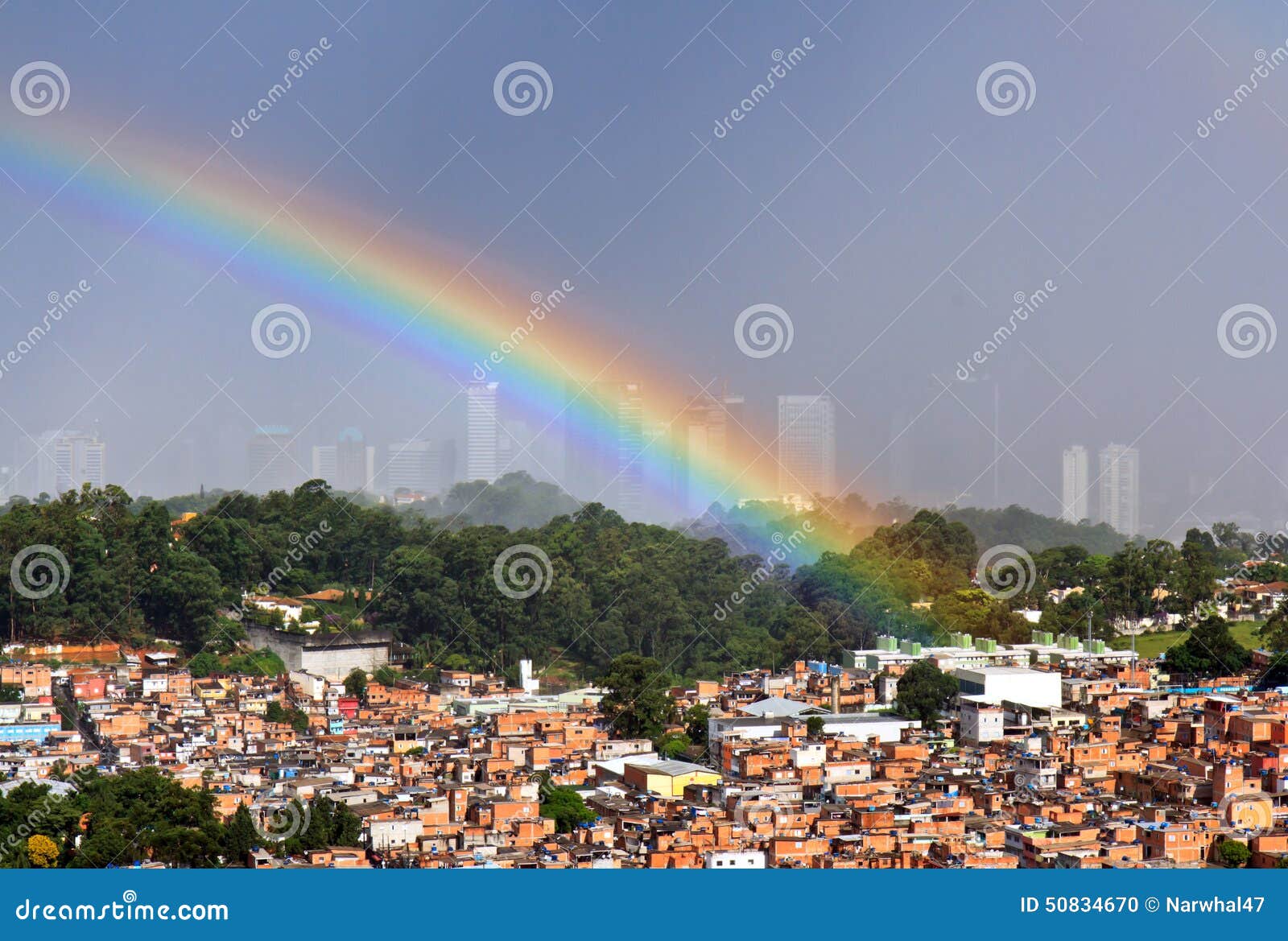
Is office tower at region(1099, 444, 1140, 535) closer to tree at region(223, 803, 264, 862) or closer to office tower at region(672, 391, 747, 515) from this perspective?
office tower at region(672, 391, 747, 515)

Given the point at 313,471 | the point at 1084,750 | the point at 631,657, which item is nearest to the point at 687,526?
the point at 313,471

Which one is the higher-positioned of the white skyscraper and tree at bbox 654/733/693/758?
the white skyscraper

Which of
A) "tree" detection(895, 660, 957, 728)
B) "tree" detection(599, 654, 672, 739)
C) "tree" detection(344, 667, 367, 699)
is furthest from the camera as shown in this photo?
"tree" detection(344, 667, 367, 699)

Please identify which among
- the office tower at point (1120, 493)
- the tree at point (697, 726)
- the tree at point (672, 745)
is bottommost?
the tree at point (672, 745)

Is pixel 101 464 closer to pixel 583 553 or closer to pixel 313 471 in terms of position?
pixel 313 471

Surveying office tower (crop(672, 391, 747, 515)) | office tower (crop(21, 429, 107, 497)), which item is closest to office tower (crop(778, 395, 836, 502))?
office tower (crop(672, 391, 747, 515))

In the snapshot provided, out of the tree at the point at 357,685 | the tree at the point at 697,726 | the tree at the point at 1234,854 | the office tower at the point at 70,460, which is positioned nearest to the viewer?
the tree at the point at 1234,854

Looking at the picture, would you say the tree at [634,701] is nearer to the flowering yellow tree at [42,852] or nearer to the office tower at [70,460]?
the flowering yellow tree at [42,852]

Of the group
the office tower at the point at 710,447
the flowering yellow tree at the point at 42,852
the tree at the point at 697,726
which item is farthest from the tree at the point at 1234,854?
the office tower at the point at 710,447

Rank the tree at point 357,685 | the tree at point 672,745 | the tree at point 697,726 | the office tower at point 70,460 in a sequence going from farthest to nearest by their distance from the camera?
the office tower at point 70,460 < the tree at point 357,685 < the tree at point 697,726 < the tree at point 672,745
